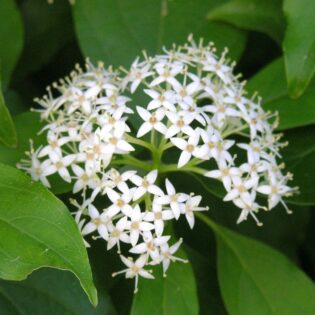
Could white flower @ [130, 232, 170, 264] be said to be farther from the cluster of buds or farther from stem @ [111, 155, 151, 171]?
stem @ [111, 155, 151, 171]

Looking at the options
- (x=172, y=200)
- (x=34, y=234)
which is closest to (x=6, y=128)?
(x=34, y=234)

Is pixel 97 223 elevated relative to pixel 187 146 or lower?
lower

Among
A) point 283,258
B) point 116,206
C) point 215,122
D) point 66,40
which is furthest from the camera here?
point 66,40

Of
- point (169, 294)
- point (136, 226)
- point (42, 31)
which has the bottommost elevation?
point (169, 294)

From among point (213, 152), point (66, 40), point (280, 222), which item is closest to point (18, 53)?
point (66, 40)

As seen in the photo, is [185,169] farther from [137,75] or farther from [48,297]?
[48,297]

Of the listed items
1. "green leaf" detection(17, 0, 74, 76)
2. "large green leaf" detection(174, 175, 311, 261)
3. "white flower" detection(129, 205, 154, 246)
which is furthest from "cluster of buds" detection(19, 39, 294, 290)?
"green leaf" detection(17, 0, 74, 76)

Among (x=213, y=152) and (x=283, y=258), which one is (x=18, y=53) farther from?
(x=283, y=258)
